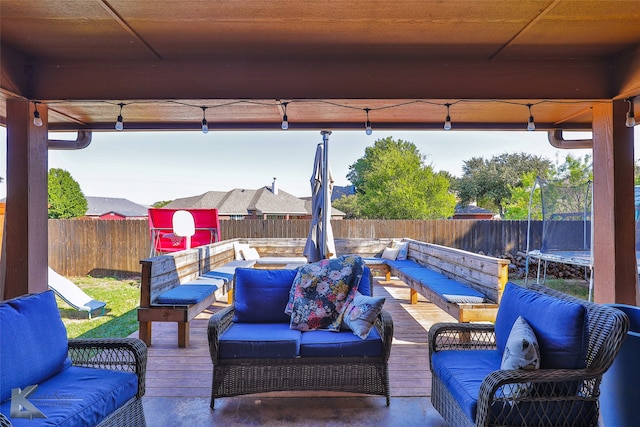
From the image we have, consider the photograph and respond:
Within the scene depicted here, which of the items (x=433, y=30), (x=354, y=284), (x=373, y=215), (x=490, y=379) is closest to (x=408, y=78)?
(x=433, y=30)

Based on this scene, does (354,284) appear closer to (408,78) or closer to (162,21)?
(408,78)

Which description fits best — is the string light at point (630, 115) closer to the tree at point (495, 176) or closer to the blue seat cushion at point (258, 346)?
the blue seat cushion at point (258, 346)

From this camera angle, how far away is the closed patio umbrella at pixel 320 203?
16.5 feet

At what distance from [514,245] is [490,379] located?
28.9ft

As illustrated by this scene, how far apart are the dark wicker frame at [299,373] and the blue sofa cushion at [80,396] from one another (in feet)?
1.84

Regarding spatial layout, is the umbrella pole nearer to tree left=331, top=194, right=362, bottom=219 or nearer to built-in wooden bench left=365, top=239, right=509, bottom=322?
built-in wooden bench left=365, top=239, right=509, bottom=322

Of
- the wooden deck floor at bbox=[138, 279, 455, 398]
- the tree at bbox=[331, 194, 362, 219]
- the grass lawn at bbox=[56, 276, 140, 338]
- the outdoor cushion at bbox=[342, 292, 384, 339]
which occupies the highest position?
the tree at bbox=[331, 194, 362, 219]

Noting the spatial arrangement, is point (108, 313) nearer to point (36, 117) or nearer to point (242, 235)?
point (36, 117)

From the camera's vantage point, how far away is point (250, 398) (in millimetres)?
2643

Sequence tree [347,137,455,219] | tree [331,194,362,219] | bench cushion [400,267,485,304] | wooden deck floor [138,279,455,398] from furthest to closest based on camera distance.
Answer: tree [331,194,362,219] < tree [347,137,455,219] < bench cushion [400,267,485,304] < wooden deck floor [138,279,455,398]

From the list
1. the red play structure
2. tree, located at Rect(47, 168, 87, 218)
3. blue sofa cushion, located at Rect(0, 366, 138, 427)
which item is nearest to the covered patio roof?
blue sofa cushion, located at Rect(0, 366, 138, 427)

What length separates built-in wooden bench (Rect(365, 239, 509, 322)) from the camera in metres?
3.41

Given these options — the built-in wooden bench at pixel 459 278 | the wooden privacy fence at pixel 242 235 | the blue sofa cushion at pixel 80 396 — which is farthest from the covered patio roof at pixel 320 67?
the wooden privacy fence at pixel 242 235

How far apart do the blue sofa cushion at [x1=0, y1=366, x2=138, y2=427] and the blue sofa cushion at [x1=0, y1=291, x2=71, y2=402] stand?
2.5 inches
